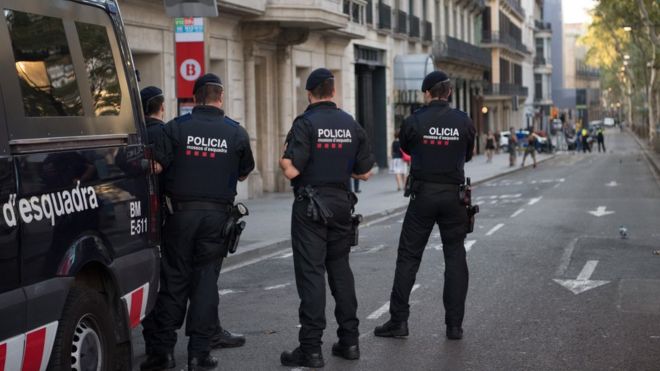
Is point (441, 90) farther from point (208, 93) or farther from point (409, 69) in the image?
point (409, 69)

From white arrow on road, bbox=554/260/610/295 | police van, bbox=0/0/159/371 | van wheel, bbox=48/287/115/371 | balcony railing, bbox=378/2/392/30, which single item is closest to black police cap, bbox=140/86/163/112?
police van, bbox=0/0/159/371

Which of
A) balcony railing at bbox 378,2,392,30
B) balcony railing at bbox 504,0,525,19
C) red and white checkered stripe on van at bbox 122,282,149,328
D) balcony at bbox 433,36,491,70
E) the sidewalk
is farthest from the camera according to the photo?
balcony railing at bbox 504,0,525,19

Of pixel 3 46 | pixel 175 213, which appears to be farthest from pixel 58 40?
pixel 175 213

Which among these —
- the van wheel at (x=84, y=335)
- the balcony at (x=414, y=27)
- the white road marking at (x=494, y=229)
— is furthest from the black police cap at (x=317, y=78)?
the balcony at (x=414, y=27)

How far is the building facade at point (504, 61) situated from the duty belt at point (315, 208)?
6550 centimetres

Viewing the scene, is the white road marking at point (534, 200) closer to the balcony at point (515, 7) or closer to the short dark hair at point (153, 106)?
the short dark hair at point (153, 106)

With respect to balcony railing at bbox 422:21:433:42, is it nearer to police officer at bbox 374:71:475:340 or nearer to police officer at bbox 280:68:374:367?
police officer at bbox 374:71:475:340

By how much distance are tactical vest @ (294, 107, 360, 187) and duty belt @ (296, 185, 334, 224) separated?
94 mm

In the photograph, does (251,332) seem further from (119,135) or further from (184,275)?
(119,135)

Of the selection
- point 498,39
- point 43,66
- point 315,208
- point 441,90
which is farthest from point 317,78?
point 498,39

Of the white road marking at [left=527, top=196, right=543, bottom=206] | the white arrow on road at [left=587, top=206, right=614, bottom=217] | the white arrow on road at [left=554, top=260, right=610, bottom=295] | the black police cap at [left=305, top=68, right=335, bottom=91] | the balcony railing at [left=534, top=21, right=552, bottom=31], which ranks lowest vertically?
the white road marking at [left=527, top=196, right=543, bottom=206]

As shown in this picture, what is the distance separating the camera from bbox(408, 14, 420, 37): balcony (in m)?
47.0

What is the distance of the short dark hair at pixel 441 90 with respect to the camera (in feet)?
28.3

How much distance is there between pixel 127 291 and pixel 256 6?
20.4 metres
